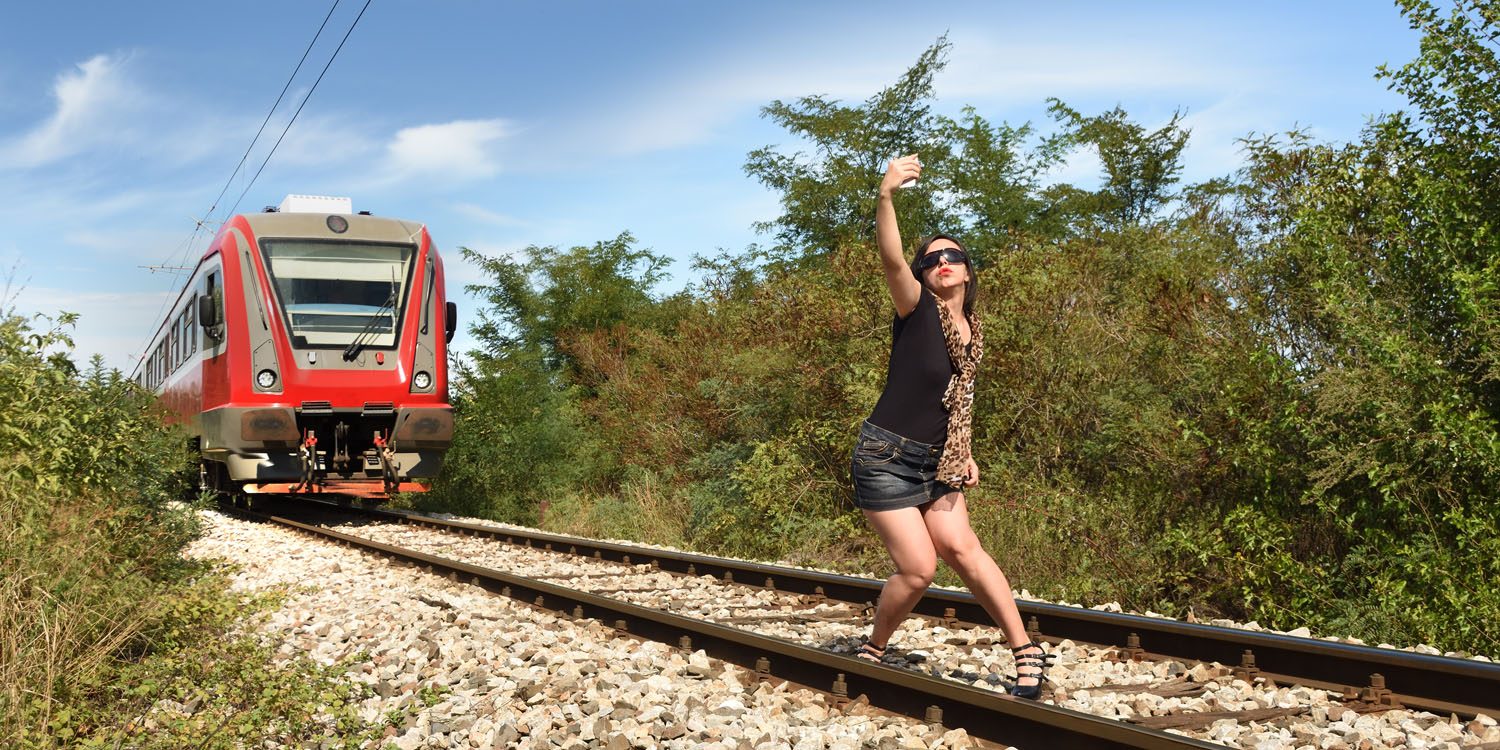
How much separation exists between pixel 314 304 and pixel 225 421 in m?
1.71

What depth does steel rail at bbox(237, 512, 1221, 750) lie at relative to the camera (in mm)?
4145

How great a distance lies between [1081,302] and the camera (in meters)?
13.0

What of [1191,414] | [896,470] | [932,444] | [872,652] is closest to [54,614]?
[872,652]

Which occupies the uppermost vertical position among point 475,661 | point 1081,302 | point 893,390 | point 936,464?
point 1081,302

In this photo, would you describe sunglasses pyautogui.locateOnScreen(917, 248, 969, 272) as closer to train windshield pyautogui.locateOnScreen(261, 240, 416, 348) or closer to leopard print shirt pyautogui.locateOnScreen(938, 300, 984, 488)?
leopard print shirt pyautogui.locateOnScreen(938, 300, 984, 488)

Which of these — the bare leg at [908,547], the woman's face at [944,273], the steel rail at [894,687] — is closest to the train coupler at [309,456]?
the steel rail at [894,687]

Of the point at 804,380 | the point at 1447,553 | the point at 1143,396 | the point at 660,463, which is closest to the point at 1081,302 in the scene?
the point at 1143,396

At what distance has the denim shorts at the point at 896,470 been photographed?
488cm

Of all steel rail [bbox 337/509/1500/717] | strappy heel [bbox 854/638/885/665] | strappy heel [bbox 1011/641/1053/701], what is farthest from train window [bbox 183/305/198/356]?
strappy heel [bbox 1011/641/1053/701]

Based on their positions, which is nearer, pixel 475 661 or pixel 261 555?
pixel 475 661

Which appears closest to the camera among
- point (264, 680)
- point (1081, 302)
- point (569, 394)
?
point (264, 680)

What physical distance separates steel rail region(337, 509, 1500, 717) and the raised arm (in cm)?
241

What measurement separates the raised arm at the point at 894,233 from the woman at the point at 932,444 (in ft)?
0.17

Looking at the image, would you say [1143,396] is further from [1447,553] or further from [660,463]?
[660,463]
